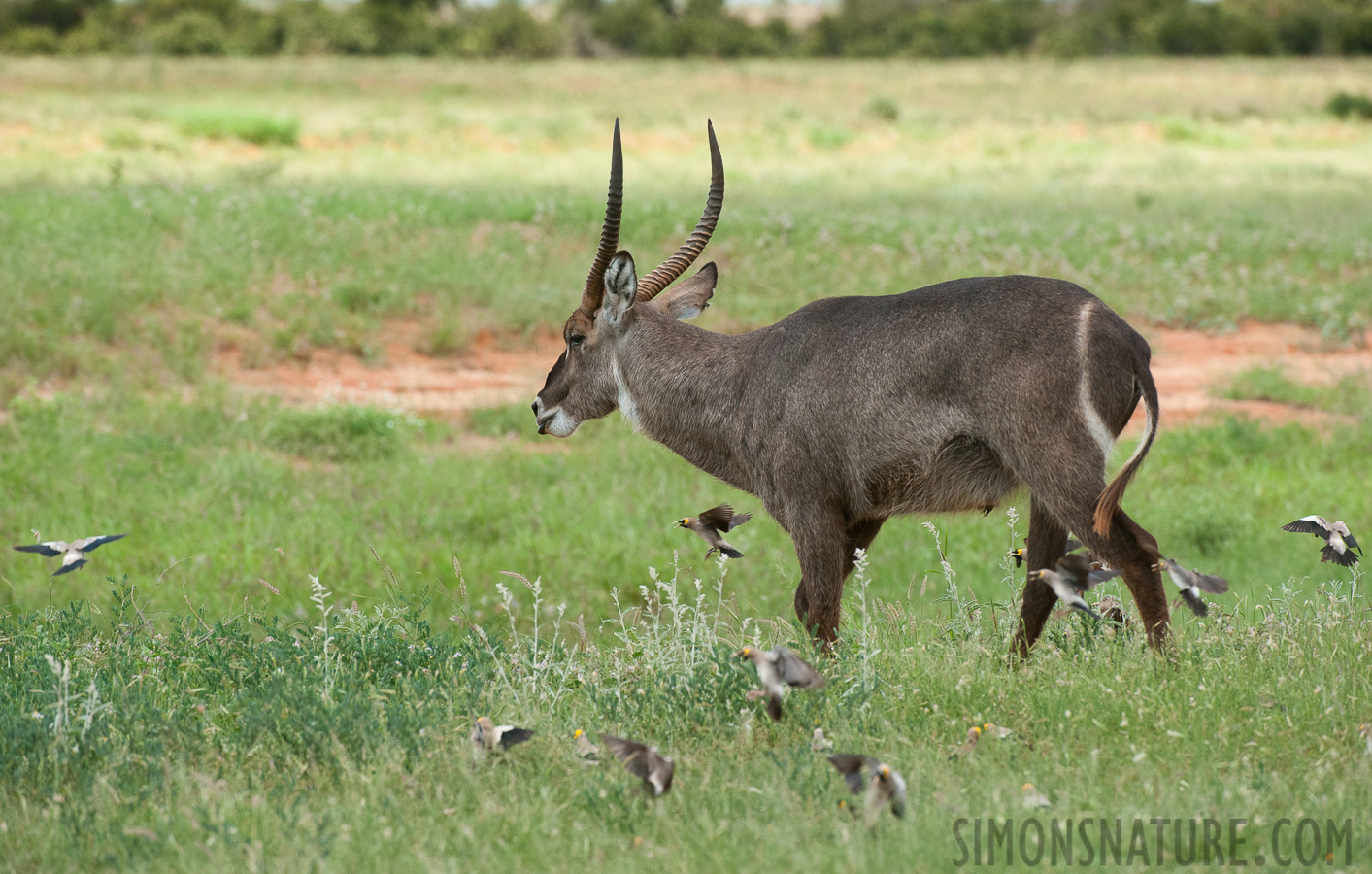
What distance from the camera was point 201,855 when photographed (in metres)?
3.31

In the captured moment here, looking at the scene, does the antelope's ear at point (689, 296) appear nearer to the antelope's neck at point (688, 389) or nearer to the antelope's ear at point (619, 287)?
the antelope's neck at point (688, 389)

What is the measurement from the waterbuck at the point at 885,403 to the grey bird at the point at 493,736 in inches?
47.0

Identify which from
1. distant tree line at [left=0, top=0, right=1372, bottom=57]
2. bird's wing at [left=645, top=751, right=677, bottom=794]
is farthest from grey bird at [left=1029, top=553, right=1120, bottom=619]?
distant tree line at [left=0, top=0, right=1372, bottom=57]

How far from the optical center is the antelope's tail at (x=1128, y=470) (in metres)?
4.00

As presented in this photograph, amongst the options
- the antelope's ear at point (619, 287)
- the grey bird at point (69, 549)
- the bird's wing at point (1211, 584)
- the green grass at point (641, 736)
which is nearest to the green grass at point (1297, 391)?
the green grass at point (641, 736)

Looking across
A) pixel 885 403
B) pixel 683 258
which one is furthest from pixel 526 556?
pixel 885 403

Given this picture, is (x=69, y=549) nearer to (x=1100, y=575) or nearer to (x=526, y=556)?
(x=1100, y=575)

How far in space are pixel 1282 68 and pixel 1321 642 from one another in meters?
53.2

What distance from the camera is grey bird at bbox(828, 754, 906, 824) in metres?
3.24

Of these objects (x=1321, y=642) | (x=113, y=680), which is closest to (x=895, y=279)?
(x=1321, y=642)

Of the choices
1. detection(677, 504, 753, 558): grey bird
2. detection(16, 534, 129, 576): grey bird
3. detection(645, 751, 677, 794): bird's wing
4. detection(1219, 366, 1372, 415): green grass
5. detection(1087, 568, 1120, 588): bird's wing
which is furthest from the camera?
detection(1219, 366, 1372, 415): green grass

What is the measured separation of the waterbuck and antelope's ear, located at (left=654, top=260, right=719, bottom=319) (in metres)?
0.14

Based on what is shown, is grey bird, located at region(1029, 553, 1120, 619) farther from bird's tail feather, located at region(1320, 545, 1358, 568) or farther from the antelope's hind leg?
bird's tail feather, located at region(1320, 545, 1358, 568)

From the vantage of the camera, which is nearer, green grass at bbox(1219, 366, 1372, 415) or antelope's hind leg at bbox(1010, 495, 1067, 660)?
antelope's hind leg at bbox(1010, 495, 1067, 660)
